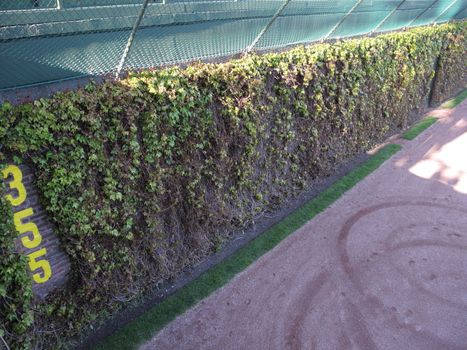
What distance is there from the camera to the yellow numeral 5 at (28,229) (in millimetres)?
4379

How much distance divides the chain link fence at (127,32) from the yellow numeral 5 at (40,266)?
2.06 metres

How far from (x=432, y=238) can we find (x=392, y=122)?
583 centimetres

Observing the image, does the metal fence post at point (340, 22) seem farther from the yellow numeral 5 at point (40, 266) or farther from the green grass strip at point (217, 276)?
the yellow numeral 5 at point (40, 266)

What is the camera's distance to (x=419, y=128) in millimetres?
A: 12742

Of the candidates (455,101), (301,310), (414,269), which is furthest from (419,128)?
(301,310)

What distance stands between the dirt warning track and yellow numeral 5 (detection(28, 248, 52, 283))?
160 centimetres

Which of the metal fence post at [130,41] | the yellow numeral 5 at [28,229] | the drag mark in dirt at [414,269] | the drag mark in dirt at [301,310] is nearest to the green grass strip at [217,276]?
the drag mark in dirt at [414,269]

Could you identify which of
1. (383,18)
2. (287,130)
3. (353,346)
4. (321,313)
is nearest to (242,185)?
(287,130)

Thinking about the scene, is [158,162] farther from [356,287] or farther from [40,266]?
[356,287]

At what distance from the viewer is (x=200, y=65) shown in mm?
6113

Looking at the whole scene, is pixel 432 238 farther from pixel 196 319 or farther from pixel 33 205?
pixel 33 205

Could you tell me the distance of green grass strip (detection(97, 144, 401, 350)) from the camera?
5176 mm

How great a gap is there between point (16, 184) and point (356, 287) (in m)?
4.96

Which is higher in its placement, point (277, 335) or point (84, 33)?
point (84, 33)
